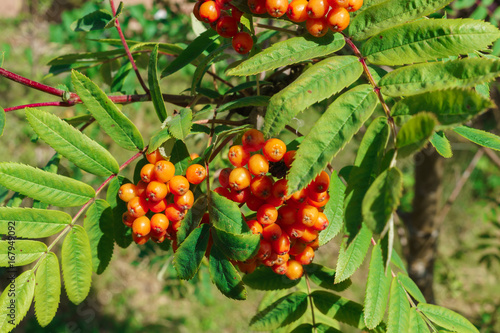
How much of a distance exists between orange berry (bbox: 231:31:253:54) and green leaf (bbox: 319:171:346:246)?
43cm

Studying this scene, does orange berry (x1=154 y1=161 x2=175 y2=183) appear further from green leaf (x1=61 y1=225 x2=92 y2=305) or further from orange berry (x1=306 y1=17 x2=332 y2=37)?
orange berry (x1=306 y1=17 x2=332 y2=37)

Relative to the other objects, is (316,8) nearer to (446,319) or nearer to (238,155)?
(238,155)

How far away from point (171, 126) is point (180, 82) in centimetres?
541

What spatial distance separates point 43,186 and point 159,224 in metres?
0.38

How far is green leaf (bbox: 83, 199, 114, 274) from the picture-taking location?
1.20 meters

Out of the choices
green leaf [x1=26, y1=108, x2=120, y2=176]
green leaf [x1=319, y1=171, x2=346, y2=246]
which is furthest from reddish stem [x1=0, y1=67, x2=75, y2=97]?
green leaf [x1=319, y1=171, x2=346, y2=246]

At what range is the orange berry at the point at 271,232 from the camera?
1068 mm

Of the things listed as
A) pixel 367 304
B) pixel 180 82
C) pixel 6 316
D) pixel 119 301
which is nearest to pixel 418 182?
pixel 367 304

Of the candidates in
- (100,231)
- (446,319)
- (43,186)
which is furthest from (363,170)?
(43,186)

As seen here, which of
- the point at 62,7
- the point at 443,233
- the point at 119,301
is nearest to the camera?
the point at 119,301

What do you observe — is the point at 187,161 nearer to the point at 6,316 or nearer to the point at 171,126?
the point at 171,126

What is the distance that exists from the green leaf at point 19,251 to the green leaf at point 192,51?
2.17ft

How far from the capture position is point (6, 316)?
3.55 ft

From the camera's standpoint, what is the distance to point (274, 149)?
1008mm
